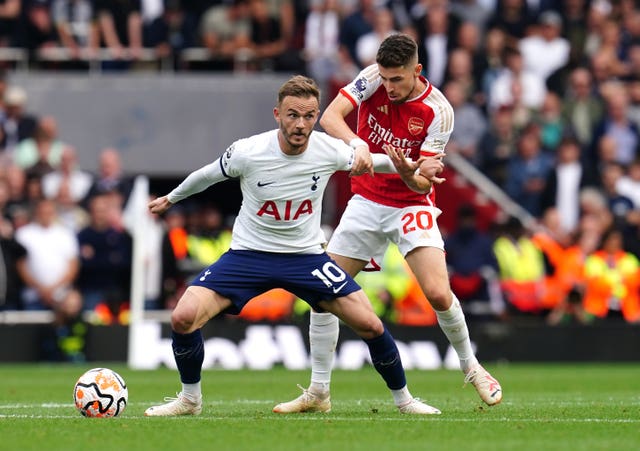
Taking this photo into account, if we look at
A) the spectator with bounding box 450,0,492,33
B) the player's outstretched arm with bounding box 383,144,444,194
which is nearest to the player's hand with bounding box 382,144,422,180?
the player's outstretched arm with bounding box 383,144,444,194

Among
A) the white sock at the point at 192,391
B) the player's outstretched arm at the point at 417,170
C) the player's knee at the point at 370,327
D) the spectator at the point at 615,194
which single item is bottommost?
the spectator at the point at 615,194

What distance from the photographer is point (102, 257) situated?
18531mm

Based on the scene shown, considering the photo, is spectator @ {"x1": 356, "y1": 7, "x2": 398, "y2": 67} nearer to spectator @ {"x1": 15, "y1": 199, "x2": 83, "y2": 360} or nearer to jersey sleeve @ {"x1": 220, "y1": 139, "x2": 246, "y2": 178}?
spectator @ {"x1": 15, "y1": 199, "x2": 83, "y2": 360}

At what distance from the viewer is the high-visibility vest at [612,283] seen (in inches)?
760

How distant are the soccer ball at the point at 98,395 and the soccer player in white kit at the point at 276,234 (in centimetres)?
33

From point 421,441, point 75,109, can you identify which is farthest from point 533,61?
point 421,441

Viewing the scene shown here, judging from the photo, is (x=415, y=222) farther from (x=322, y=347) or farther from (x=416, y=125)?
(x=322, y=347)

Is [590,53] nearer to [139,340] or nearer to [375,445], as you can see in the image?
[139,340]

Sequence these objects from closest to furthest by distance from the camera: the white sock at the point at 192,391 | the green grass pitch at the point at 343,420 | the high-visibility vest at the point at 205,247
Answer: the green grass pitch at the point at 343,420, the white sock at the point at 192,391, the high-visibility vest at the point at 205,247

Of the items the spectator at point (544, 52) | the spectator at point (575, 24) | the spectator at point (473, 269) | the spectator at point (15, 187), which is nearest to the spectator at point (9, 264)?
the spectator at point (15, 187)

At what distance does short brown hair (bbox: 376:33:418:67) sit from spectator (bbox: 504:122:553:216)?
421 inches

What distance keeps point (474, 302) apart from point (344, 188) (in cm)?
308

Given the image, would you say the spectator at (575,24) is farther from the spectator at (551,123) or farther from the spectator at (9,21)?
the spectator at (9,21)

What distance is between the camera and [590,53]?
75.0 feet
